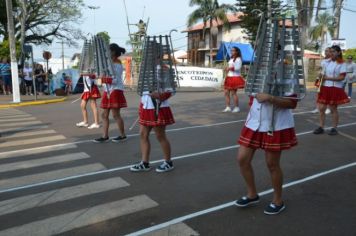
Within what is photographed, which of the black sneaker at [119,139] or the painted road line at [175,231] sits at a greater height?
the black sneaker at [119,139]

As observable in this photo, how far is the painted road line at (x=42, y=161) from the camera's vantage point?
6.62m

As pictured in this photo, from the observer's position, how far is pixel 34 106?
1620 cm

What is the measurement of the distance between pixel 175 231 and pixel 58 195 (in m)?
1.80

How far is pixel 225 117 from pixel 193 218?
7330mm

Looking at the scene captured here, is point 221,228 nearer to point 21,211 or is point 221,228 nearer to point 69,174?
point 21,211

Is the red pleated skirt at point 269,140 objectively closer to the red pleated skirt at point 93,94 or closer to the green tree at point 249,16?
the red pleated skirt at point 93,94

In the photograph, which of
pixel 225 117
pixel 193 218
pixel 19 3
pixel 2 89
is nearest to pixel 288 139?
pixel 193 218

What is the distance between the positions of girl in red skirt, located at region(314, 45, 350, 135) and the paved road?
646 mm

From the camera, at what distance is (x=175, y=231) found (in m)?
4.15

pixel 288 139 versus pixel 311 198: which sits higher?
pixel 288 139

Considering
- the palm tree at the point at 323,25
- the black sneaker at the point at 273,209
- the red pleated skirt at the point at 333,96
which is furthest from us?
the palm tree at the point at 323,25

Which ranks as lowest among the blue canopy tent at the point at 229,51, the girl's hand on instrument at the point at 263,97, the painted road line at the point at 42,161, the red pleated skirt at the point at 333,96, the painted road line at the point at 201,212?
the painted road line at the point at 201,212

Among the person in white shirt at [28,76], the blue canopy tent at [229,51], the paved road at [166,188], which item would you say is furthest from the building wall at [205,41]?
the paved road at [166,188]

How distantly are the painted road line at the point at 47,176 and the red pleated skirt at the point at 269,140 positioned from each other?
9.14ft
